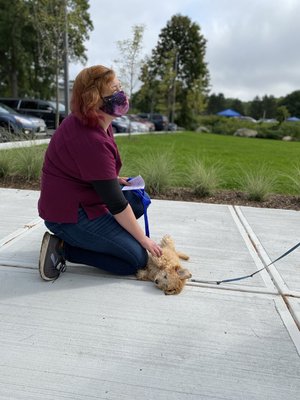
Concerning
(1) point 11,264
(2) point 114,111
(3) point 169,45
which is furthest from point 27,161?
(3) point 169,45

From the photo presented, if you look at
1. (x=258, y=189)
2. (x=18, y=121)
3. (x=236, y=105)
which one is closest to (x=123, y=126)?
(x=18, y=121)

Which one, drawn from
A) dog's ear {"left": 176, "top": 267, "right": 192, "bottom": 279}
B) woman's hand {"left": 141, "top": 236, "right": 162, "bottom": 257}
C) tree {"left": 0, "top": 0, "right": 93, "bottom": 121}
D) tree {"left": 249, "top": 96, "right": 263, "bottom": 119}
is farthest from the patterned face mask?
tree {"left": 249, "top": 96, "right": 263, "bottom": 119}

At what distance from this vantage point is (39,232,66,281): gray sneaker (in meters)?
2.76

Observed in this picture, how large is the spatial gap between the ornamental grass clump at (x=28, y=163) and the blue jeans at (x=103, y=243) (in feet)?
11.9

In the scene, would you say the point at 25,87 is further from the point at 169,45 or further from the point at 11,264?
the point at 11,264

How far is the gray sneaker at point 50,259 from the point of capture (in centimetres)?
276

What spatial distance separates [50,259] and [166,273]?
2.72ft

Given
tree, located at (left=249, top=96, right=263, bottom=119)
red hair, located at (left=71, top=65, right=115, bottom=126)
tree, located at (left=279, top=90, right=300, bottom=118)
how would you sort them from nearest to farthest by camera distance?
red hair, located at (left=71, top=65, right=115, bottom=126)
tree, located at (left=279, top=90, right=300, bottom=118)
tree, located at (left=249, top=96, right=263, bottom=119)

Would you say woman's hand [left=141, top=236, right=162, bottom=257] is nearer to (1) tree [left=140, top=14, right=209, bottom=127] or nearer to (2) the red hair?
(2) the red hair

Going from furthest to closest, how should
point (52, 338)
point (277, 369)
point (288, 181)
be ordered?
1. point (288, 181)
2. point (52, 338)
3. point (277, 369)

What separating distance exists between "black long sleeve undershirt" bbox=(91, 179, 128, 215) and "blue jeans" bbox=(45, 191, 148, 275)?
231 mm

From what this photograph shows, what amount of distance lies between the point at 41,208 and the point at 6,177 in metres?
3.95

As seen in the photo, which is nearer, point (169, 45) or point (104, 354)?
point (104, 354)

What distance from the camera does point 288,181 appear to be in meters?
7.66
